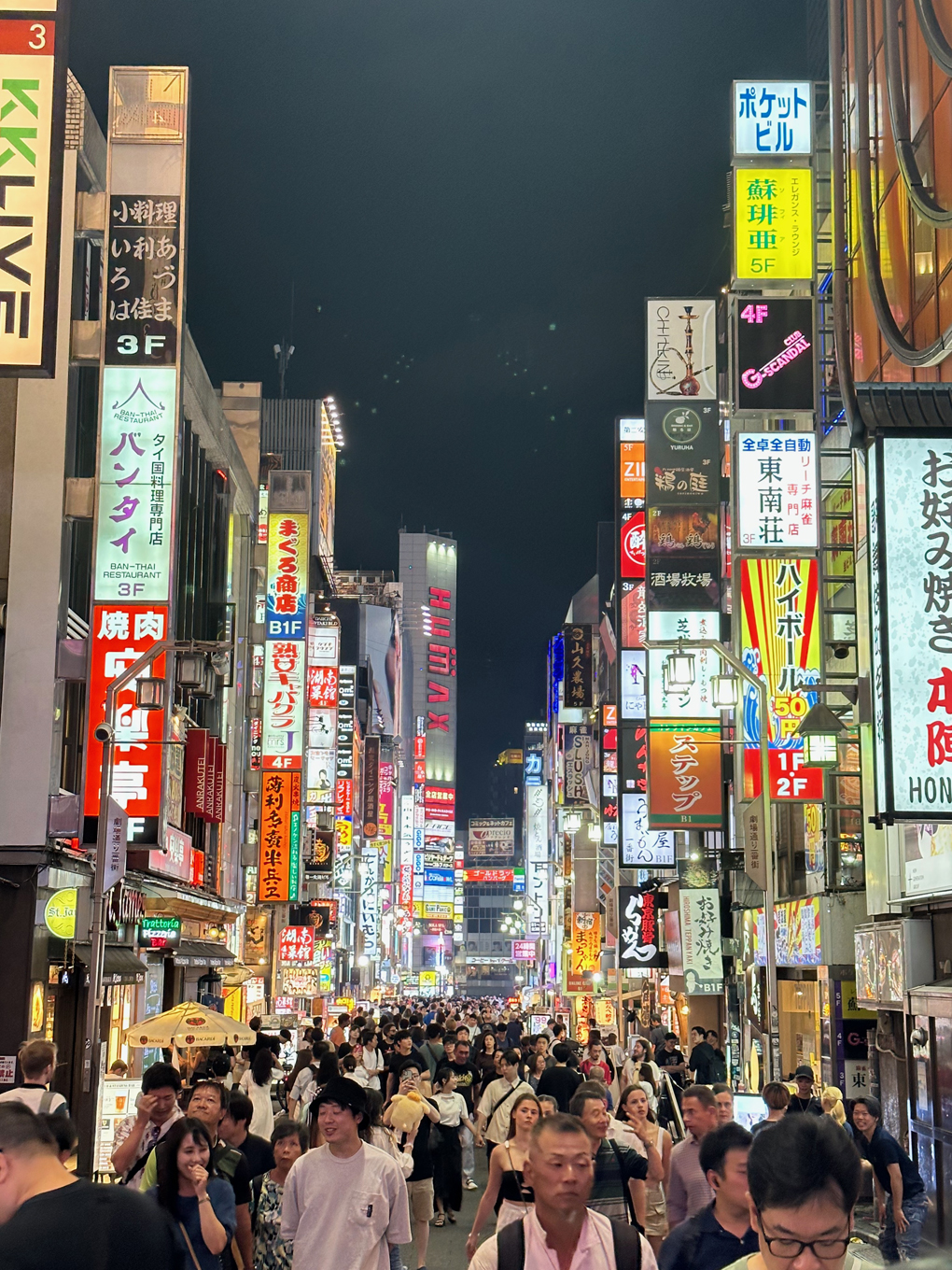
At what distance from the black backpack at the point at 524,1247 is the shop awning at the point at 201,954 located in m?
30.3

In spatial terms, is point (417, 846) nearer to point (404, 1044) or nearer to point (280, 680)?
point (280, 680)

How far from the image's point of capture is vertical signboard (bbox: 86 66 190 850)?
82.5 ft

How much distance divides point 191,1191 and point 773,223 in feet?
70.2

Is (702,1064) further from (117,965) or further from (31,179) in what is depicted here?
(31,179)

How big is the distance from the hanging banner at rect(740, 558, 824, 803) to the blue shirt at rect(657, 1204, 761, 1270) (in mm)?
19289

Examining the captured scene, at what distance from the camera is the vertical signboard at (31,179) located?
32.9ft

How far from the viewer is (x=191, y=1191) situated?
7.64 m

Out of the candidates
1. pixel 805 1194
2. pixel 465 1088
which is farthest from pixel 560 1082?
pixel 805 1194

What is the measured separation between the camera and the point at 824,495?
93.8ft

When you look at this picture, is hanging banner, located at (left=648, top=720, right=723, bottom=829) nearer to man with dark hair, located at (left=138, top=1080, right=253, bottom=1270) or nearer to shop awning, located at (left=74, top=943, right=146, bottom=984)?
shop awning, located at (left=74, top=943, right=146, bottom=984)

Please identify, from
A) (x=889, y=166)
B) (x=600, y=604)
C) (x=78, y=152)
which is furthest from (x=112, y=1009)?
(x=600, y=604)

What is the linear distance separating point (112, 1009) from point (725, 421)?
20.9m

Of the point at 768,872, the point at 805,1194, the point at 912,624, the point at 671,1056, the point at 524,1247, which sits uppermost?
the point at 912,624

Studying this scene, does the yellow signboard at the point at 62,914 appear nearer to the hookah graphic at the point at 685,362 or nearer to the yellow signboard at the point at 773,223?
the yellow signboard at the point at 773,223
